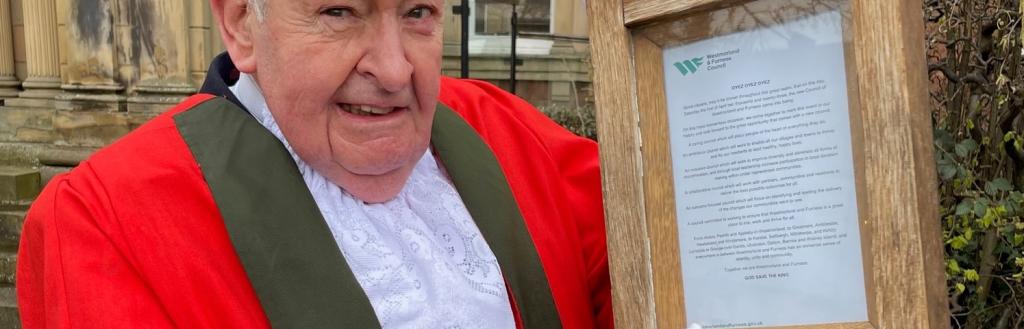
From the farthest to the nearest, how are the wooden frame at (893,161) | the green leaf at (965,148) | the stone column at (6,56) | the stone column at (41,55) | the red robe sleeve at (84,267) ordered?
the stone column at (6,56) → the stone column at (41,55) → the green leaf at (965,148) → the red robe sleeve at (84,267) → the wooden frame at (893,161)

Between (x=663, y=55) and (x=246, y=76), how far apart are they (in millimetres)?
723

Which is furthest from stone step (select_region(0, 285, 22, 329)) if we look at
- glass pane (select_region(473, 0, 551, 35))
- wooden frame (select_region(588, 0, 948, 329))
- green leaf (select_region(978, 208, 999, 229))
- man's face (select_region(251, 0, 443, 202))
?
glass pane (select_region(473, 0, 551, 35))

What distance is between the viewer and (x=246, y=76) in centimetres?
176

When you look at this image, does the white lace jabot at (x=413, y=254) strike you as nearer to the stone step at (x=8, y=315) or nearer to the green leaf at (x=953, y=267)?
the green leaf at (x=953, y=267)

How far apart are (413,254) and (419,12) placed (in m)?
0.41

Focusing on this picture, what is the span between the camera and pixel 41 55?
6.61m

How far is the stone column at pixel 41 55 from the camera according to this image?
6.50 metres

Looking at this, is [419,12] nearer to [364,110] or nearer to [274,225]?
[364,110]

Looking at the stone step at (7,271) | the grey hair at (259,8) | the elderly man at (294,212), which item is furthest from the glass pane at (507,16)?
the grey hair at (259,8)

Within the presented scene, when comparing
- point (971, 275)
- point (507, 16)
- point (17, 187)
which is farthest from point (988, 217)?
point (507, 16)

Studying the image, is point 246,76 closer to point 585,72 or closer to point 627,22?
point 627,22

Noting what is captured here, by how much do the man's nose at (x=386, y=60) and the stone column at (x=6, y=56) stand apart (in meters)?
6.21

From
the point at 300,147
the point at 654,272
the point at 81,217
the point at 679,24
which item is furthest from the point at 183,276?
the point at 679,24

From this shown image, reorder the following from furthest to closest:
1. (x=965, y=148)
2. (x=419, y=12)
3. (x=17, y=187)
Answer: (x=17, y=187) → (x=965, y=148) → (x=419, y=12)
